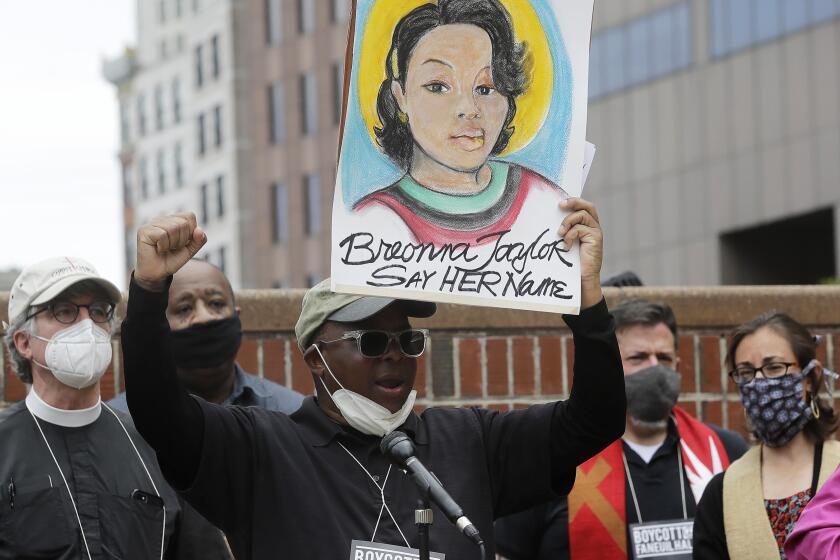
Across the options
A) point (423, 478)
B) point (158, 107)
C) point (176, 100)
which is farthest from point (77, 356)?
point (158, 107)

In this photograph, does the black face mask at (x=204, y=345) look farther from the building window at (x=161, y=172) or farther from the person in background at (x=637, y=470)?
the building window at (x=161, y=172)

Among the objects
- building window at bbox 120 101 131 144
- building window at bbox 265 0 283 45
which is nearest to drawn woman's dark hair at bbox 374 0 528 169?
building window at bbox 265 0 283 45

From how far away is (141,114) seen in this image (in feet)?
270

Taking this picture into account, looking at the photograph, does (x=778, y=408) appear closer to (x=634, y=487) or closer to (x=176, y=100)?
(x=634, y=487)

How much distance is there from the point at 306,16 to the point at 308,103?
10.5ft

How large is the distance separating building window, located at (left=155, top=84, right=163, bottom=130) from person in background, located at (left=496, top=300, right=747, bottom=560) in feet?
242

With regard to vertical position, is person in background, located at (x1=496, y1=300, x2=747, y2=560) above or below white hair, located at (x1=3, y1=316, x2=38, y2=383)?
below

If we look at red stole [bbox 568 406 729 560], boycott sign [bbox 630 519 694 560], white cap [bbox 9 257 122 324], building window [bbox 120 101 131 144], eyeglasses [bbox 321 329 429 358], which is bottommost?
boycott sign [bbox 630 519 694 560]

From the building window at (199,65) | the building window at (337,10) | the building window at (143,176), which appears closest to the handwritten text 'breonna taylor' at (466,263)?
the building window at (337,10)

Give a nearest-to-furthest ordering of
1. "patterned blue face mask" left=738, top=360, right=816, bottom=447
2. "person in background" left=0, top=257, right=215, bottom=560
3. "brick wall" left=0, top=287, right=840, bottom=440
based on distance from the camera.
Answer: "person in background" left=0, top=257, right=215, bottom=560 → "patterned blue face mask" left=738, top=360, right=816, bottom=447 → "brick wall" left=0, top=287, right=840, bottom=440

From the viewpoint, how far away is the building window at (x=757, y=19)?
38.1m

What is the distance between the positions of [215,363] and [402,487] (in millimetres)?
1947

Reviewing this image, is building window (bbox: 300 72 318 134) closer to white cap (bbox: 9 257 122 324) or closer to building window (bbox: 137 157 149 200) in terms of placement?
building window (bbox: 137 157 149 200)

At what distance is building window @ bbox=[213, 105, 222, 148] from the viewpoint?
71125mm
